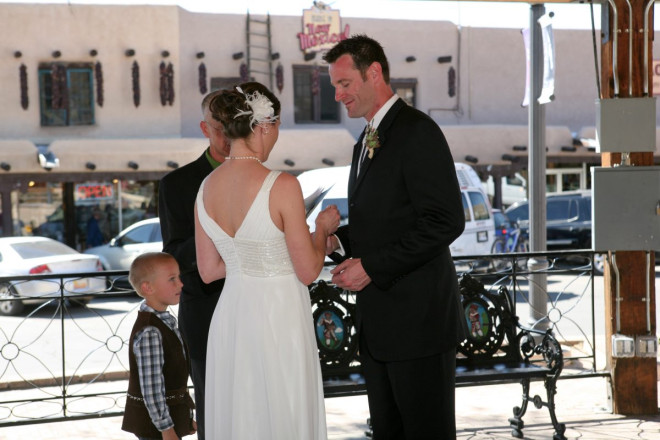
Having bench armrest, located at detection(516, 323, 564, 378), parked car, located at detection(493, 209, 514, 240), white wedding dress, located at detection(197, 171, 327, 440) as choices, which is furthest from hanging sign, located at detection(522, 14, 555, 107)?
parked car, located at detection(493, 209, 514, 240)

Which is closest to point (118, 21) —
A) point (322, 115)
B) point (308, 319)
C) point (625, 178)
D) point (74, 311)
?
point (322, 115)

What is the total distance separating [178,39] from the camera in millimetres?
22859

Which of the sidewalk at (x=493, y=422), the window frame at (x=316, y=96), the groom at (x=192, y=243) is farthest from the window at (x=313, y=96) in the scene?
the groom at (x=192, y=243)

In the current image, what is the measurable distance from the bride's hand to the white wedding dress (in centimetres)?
19

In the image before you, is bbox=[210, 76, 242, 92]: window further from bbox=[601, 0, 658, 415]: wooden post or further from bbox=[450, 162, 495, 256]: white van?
bbox=[601, 0, 658, 415]: wooden post

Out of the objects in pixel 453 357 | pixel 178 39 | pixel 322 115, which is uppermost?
pixel 178 39

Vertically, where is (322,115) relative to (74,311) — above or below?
above

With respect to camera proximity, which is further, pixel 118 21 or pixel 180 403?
pixel 118 21

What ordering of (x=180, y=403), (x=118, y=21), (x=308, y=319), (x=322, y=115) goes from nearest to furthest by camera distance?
1. (x=308, y=319)
2. (x=180, y=403)
3. (x=118, y=21)
4. (x=322, y=115)

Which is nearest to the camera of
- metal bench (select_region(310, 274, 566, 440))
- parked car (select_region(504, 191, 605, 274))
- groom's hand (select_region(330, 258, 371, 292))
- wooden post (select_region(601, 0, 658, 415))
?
groom's hand (select_region(330, 258, 371, 292))

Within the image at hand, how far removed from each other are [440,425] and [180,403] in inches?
48.2

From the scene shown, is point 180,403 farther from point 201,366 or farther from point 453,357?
point 453,357

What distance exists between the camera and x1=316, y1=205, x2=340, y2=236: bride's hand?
342 cm

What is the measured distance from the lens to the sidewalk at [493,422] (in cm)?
570
